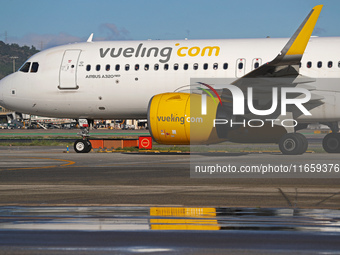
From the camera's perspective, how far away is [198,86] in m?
24.4

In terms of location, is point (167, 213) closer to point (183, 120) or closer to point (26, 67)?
point (183, 120)

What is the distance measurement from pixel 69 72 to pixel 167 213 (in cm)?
1846

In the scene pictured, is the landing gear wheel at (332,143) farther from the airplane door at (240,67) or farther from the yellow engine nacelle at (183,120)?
the yellow engine nacelle at (183,120)

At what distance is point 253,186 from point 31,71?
A: 57.2 feet

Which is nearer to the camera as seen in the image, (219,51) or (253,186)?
(253,186)

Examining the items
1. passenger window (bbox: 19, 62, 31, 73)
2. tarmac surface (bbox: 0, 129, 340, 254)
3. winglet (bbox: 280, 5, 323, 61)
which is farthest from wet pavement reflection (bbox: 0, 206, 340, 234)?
passenger window (bbox: 19, 62, 31, 73)

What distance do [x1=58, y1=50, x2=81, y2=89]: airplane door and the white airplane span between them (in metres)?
0.05

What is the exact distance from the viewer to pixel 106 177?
1464cm

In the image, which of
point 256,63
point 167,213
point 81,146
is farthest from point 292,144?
point 167,213

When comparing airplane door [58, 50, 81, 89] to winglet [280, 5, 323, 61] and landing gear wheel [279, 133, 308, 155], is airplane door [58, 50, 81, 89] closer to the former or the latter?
landing gear wheel [279, 133, 308, 155]

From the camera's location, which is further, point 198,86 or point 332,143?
point 198,86

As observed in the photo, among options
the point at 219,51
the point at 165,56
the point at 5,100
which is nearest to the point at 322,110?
the point at 219,51

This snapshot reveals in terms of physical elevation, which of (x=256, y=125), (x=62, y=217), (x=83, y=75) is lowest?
(x=62, y=217)

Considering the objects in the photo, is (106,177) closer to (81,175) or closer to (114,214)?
(81,175)
